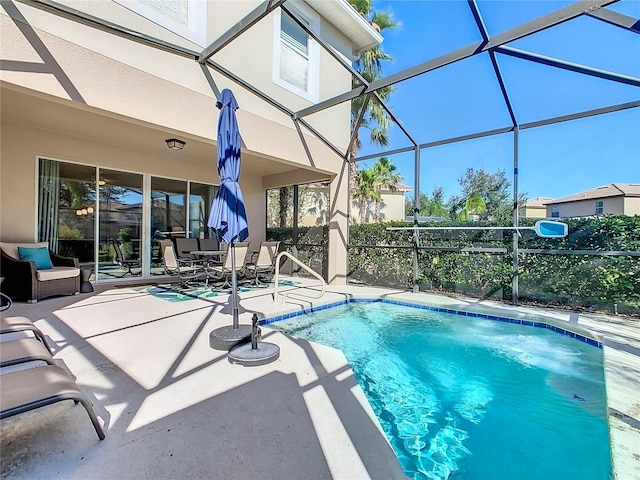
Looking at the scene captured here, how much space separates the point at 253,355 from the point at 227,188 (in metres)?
1.74

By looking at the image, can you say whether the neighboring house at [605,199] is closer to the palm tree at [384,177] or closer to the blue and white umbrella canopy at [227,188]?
the blue and white umbrella canopy at [227,188]

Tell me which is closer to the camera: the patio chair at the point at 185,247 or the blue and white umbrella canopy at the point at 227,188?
the blue and white umbrella canopy at the point at 227,188

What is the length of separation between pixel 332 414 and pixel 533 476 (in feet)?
4.45

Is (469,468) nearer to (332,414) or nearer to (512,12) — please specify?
(332,414)

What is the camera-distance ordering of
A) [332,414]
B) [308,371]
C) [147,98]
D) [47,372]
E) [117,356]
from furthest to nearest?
[147,98]
[117,356]
[308,371]
[332,414]
[47,372]

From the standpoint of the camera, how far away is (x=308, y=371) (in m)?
2.86

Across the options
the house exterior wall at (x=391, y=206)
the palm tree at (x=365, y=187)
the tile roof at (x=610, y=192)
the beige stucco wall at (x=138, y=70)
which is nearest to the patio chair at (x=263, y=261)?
the beige stucco wall at (x=138, y=70)

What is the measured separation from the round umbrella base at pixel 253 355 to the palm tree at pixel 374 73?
837 cm

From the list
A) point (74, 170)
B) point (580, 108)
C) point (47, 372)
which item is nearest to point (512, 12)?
point (580, 108)

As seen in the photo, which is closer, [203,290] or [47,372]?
[47,372]

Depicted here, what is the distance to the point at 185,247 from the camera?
8023mm

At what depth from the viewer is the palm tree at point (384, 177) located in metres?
16.7

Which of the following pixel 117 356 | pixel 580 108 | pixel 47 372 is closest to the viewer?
pixel 47 372

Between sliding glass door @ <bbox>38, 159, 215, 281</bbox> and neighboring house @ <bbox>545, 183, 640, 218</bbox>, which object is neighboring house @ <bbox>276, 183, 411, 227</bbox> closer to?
sliding glass door @ <bbox>38, 159, 215, 281</bbox>
